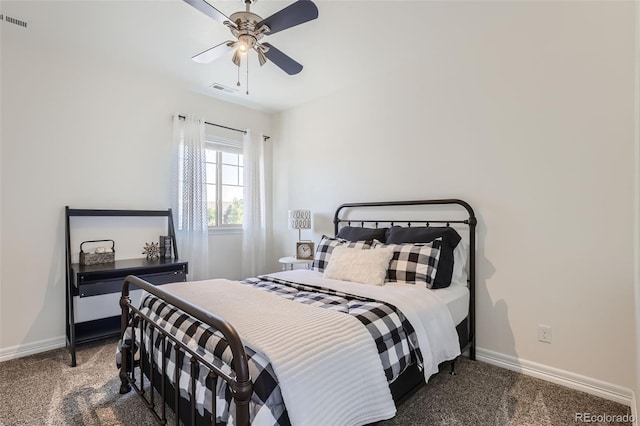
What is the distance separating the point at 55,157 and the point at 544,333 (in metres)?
4.25

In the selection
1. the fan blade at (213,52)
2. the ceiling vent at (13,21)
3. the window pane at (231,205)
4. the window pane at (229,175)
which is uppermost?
the ceiling vent at (13,21)

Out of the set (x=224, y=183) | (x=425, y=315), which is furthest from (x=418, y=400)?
(x=224, y=183)

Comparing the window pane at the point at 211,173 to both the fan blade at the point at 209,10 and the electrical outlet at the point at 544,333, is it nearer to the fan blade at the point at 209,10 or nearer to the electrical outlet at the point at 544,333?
the fan blade at the point at 209,10

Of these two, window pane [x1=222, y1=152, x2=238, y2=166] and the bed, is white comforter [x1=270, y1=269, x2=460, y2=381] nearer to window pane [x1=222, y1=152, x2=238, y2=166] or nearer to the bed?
the bed

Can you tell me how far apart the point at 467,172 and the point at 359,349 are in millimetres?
1917

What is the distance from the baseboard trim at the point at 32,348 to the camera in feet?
8.55

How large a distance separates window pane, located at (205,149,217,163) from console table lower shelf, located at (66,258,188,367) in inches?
54.6

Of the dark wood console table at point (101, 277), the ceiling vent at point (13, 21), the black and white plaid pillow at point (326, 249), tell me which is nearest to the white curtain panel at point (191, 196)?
the dark wood console table at point (101, 277)

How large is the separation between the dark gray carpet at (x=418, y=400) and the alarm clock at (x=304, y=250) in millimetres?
1864

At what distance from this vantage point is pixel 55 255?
9.43ft

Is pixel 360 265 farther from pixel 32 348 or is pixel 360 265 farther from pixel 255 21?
pixel 32 348

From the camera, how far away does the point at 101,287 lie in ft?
8.70

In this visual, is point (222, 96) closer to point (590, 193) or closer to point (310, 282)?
point (310, 282)

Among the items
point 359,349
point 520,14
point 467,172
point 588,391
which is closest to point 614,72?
point 520,14
